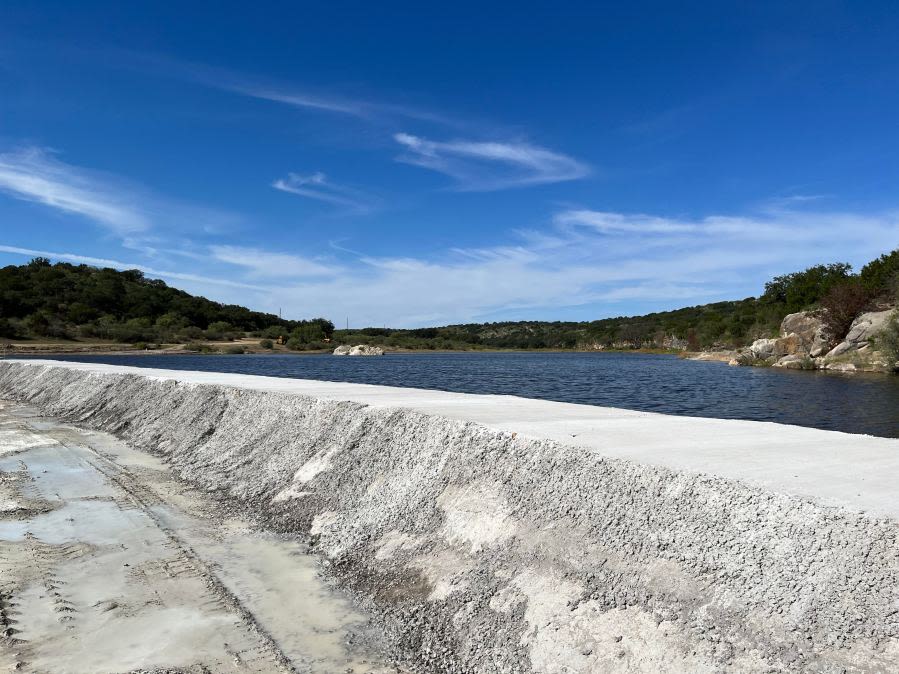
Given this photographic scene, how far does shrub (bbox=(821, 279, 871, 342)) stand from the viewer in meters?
59.0

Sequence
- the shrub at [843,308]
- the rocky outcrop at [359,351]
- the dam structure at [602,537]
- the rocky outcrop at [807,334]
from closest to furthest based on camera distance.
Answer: the dam structure at [602,537] → the shrub at [843,308] → the rocky outcrop at [807,334] → the rocky outcrop at [359,351]

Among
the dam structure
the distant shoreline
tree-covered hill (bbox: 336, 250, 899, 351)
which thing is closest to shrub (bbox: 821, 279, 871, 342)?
tree-covered hill (bbox: 336, 250, 899, 351)

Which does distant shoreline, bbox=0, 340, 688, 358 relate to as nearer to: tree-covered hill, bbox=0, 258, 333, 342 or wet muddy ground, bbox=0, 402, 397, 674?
tree-covered hill, bbox=0, 258, 333, 342

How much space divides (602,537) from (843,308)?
6704 centimetres

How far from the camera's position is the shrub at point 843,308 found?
58969mm

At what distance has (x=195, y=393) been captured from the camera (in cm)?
1483

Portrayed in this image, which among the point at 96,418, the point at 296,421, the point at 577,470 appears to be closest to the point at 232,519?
the point at 296,421

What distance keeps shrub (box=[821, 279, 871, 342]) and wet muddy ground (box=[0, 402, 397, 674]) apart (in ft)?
219

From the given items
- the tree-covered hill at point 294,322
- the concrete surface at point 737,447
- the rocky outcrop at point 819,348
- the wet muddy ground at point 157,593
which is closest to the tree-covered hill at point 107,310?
the tree-covered hill at point 294,322

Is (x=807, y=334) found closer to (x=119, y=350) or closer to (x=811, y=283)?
(x=811, y=283)

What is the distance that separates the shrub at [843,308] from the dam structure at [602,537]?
62474 millimetres

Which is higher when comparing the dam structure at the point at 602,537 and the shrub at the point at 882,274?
the shrub at the point at 882,274

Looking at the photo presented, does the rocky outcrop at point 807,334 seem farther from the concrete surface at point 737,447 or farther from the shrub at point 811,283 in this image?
the concrete surface at point 737,447

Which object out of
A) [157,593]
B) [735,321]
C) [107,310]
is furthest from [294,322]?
[157,593]
